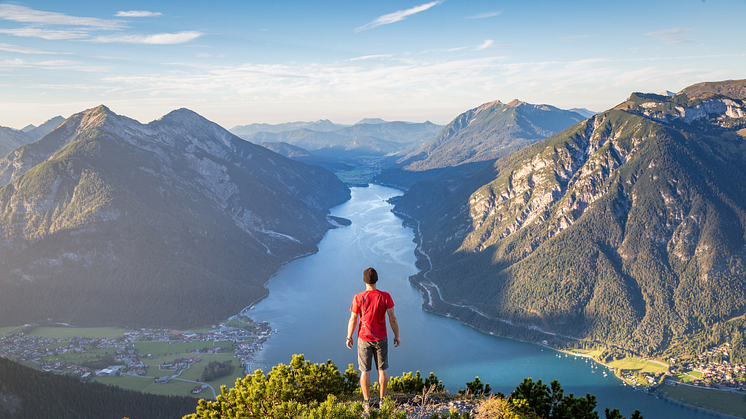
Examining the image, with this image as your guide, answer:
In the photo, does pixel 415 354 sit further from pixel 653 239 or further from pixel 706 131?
pixel 706 131

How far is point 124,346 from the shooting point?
100 m

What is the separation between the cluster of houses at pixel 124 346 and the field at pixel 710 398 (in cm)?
9245

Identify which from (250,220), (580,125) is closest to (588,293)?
(580,125)

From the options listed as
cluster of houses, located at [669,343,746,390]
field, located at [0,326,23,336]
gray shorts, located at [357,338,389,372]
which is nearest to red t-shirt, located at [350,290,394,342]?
gray shorts, located at [357,338,389,372]

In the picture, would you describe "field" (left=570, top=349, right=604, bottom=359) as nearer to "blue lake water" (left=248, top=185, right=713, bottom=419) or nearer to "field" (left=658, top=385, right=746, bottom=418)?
"blue lake water" (left=248, top=185, right=713, bottom=419)

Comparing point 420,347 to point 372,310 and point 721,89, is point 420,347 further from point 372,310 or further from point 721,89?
point 721,89

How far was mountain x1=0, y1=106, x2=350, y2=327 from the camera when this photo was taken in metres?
120

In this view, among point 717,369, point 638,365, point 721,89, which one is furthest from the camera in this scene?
point 721,89

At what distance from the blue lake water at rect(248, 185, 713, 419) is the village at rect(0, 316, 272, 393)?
277 inches

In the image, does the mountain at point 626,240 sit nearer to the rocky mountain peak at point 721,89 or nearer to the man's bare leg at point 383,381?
the rocky mountain peak at point 721,89

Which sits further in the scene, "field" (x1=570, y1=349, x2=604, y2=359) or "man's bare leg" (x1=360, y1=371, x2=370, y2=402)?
"field" (x1=570, y1=349, x2=604, y2=359)

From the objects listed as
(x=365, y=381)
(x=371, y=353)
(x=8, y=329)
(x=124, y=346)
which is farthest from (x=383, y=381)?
(x=8, y=329)

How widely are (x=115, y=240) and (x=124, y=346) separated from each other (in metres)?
50.0

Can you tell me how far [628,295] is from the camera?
402 feet
